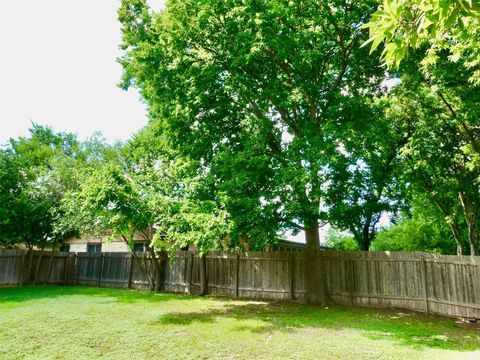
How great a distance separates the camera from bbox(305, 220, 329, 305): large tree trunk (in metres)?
13.2

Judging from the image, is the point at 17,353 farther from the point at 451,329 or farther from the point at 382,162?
the point at 382,162

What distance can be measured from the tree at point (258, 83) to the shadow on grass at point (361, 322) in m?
2.25

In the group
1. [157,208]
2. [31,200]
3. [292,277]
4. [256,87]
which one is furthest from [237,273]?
[31,200]

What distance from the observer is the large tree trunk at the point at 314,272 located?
1321cm

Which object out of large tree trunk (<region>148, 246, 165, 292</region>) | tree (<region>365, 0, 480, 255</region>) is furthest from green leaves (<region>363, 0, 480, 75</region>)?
large tree trunk (<region>148, 246, 165, 292</region>)

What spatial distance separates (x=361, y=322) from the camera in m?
9.81

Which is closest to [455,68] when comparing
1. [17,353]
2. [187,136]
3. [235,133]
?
[235,133]

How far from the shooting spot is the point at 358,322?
32.2ft

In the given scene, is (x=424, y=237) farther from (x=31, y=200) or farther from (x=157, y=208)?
→ (x=31, y=200)

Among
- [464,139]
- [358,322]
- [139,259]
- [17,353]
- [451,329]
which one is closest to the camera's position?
[17,353]

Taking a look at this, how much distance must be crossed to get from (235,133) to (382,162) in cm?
672

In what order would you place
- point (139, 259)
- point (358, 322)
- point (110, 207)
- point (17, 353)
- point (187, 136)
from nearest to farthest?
point (17, 353) → point (358, 322) → point (110, 207) → point (187, 136) → point (139, 259)

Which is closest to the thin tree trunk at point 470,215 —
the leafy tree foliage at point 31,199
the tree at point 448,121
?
the tree at point 448,121

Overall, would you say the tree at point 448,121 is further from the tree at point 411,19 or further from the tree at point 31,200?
the tree at point 31,200
